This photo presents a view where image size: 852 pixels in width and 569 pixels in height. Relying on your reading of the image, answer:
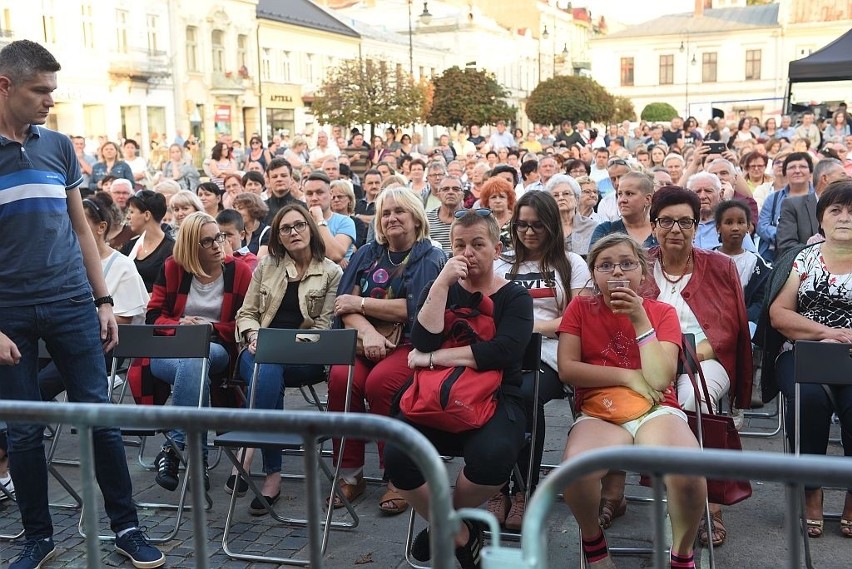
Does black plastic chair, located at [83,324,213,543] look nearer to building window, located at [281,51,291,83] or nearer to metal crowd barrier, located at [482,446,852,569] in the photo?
metal crowd barrier, located at [482,446,852,569]

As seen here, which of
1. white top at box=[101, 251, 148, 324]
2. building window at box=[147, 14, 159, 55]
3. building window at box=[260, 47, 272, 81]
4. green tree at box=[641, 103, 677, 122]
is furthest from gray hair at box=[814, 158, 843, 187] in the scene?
green tree at box=[641, 103, 677, 122]

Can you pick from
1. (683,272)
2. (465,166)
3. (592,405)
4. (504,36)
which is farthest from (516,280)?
(504,36)

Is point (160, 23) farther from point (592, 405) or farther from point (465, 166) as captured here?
point (592, 405)

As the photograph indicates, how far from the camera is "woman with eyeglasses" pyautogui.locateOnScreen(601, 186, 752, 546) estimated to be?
4.57m

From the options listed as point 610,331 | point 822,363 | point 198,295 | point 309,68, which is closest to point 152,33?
point 309,68

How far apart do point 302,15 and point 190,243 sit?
165 feet

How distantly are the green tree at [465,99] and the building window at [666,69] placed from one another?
42.4 metres

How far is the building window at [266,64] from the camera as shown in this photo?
4881cm

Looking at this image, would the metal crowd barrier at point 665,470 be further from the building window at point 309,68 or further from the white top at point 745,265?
the building window at point 309,68

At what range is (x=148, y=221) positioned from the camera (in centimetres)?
676

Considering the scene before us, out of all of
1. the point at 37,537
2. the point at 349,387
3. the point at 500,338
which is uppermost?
the point at 500,338

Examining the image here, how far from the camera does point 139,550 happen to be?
3982mm

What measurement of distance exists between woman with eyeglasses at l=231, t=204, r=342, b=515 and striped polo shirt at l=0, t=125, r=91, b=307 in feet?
5.10

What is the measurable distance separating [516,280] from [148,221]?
10.2ft
